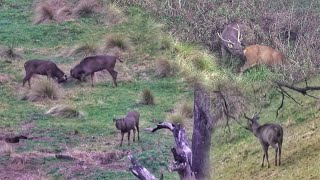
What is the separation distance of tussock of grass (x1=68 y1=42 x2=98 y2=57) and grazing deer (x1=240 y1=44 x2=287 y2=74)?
10422 millimetres

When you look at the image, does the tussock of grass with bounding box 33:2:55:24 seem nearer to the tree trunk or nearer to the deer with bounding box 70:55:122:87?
the deer with bounding box 70:55:122:87

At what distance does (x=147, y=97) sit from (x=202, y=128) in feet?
21.4

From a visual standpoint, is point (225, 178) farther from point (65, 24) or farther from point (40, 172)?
point (65, 24)

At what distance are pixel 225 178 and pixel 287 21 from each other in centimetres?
289

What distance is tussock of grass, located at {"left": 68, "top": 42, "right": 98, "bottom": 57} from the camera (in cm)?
2189

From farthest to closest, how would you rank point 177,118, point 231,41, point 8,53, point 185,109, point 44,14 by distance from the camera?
point 44,14
point 8,53
point 185,109
point 177,118
point 231,41

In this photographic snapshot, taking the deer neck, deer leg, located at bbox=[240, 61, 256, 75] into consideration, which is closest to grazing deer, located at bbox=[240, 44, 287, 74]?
deer leg, located at bbox=[240, 61, 256, 75]

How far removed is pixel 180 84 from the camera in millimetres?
18344

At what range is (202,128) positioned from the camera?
37.5 ft

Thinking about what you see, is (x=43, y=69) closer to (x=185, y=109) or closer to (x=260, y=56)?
(x=185, y=109)

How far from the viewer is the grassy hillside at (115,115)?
13156mm

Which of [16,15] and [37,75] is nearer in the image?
[37,75]

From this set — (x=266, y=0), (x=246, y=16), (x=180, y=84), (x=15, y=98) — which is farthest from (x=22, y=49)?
(x=246, y=16)

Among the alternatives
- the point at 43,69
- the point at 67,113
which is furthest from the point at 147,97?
the point at 43,69
